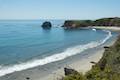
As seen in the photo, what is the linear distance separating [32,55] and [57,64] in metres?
8.11

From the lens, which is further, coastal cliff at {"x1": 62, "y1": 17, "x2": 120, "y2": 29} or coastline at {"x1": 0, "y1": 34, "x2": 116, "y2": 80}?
coastal cliff at {"x1": 62, "y1": 17, "x2": 120, "y2": 29}

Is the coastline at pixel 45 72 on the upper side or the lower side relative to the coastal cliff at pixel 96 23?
upper

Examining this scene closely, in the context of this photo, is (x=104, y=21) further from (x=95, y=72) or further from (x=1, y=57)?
(x=95, y=72)

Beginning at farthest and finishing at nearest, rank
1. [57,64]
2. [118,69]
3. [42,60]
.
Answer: [42,60] → [57,64] → [118,69]

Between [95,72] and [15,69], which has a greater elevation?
[95,72]

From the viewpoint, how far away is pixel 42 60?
109 feet

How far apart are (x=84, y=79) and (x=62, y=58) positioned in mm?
23723

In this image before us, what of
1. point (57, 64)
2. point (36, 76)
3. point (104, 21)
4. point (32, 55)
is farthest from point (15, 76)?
point (104, 21)

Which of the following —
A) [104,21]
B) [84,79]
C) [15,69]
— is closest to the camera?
[84,79]

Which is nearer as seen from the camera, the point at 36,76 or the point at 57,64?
the point at 36,76

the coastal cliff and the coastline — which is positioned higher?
the coastline

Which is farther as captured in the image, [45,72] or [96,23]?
[96,23]

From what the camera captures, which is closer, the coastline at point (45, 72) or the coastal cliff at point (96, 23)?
the coastline at point (45, 72)

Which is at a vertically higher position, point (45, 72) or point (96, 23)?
point (45, 72)
